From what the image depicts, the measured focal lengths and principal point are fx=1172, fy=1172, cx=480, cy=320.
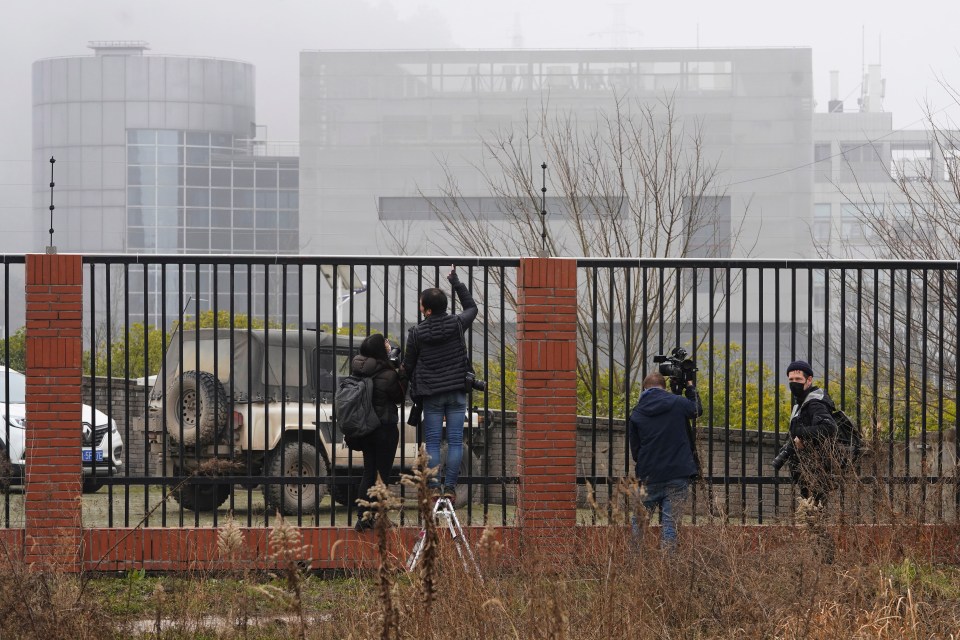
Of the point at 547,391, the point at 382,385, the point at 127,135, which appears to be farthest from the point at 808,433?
the point at 127,135

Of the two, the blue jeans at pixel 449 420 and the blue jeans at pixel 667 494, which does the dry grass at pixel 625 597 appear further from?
the blue jeans at pixel 449 420

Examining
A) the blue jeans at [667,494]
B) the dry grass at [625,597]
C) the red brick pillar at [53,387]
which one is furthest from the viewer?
the red brick pillar at [53,387]

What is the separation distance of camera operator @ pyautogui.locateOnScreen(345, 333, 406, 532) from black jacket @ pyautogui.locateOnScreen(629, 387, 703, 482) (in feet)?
6.03

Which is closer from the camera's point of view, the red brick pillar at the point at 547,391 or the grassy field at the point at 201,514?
the red brick pillar at the point at 547,391

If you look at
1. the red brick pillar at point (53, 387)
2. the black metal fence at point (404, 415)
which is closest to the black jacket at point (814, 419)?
the black metal fence at point (404, 415)

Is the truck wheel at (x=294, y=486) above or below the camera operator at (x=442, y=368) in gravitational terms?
below

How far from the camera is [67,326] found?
8.75 metres

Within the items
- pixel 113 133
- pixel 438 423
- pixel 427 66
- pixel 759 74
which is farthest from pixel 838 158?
pixel 438 423

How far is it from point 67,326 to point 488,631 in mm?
5012

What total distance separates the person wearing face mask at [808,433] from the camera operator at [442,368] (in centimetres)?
238

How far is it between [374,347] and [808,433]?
10.6ft

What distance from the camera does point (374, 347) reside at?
8867 mm

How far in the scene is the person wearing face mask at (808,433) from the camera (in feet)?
26.0

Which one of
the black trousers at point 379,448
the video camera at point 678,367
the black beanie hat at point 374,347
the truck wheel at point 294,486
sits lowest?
the truck wheel at point 294,486
